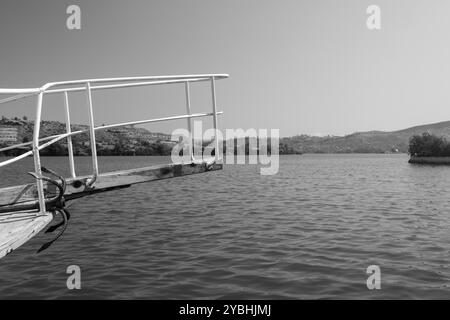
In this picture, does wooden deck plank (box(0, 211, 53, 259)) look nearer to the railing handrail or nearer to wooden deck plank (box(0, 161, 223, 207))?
wooden deck plank (box(0, 161, 223, 207))

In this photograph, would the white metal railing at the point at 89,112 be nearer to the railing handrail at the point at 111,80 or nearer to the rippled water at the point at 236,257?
the railing handrail at the point at 111,80

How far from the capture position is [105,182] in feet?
25.3

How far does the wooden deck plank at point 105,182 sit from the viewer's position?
270 inches

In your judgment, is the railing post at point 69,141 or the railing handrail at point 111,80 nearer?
the railing handrail at point 111,80

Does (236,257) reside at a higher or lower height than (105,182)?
lower

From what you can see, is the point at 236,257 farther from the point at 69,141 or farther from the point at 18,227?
the point at 18,227

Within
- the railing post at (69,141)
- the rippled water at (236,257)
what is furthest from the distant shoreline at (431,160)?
the railing post at (69,141)

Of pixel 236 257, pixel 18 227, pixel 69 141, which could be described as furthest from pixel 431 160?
pixel 18 227

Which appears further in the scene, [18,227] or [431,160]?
[431,160]

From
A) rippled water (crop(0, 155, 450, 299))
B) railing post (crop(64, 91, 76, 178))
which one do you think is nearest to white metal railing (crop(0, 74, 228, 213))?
railing post (crop(64, 91, 76, 178))

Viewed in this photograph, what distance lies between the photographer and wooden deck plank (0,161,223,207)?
22.5ft
